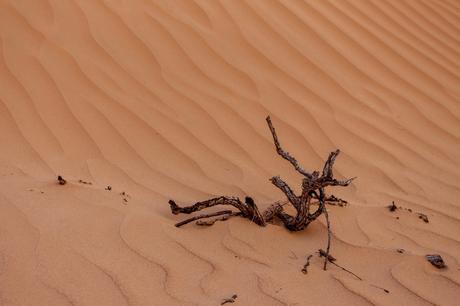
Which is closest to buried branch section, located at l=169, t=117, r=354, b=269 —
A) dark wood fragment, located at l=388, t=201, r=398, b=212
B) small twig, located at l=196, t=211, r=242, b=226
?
small twig, located at l=196, t=211, r=242, b=226

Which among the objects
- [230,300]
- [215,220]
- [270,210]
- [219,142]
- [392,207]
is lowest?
[230,300]

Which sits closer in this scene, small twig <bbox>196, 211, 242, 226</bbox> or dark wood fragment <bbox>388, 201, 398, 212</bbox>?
small twig <bbox>196, 211, 242, 226</bbox>

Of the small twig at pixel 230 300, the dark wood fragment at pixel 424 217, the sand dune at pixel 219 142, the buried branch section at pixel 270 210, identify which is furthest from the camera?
the dark wood fragment at pixel 424 217

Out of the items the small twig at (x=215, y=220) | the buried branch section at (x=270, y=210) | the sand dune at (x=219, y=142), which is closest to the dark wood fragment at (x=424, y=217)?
the sand dune at (x=219, y=142)

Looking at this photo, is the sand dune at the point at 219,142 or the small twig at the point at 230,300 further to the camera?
the sand dune at the point at 219,142

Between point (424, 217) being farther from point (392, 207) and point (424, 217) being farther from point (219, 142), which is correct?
point (219, 142)

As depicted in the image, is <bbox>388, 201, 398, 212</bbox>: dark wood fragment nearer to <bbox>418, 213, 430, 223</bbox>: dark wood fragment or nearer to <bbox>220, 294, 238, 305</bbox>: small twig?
<bbox>418, 213, 430, 223</bbox>: dark wood fragment

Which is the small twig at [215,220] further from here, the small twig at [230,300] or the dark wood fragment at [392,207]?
the dark wood fragment at [392,207]

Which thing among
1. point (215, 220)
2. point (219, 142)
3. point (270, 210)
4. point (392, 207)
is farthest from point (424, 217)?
point (219, 142)
